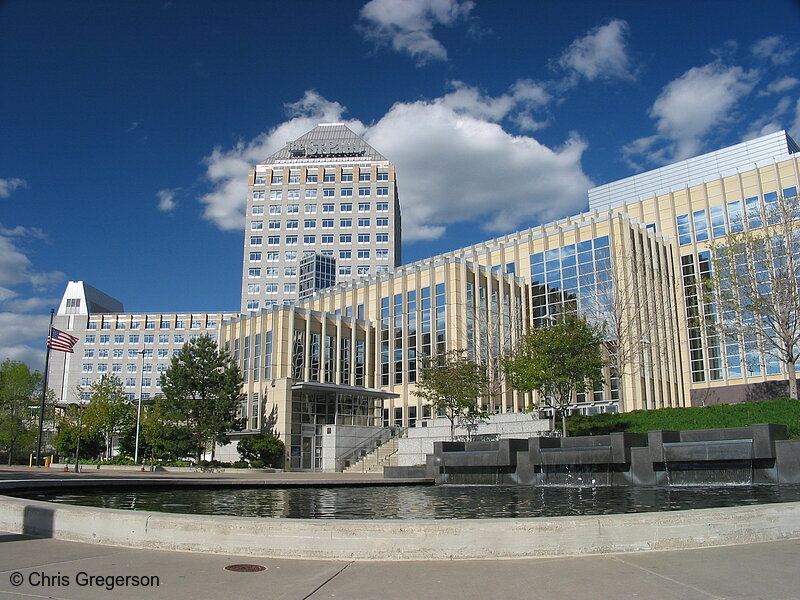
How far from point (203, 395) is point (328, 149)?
3335 inches

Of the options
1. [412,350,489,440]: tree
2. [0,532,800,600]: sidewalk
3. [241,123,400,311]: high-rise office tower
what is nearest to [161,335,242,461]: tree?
[412,350,489,440]: tree

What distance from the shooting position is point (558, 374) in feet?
106

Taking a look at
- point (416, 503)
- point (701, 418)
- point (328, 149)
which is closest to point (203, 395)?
point (701, 418)

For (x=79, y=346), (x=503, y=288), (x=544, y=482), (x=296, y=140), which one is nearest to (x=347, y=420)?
(x=503, y=288)

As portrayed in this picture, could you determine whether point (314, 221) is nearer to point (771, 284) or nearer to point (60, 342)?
point (60, 342)

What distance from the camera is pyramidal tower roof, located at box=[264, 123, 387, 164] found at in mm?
122188

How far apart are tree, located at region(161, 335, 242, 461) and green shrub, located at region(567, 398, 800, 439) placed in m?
24.0

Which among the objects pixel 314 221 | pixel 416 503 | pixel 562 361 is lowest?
pixel 416 503

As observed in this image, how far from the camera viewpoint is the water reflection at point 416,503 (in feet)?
42.5

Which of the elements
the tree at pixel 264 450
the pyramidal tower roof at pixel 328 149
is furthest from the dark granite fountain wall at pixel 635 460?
the pyramidal tower roof at pixel 328 149

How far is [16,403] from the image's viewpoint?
68.3 meters

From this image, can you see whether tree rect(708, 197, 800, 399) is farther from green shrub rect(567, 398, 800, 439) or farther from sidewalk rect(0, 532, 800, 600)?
sidewalk rect(0, 532, 800, 600)

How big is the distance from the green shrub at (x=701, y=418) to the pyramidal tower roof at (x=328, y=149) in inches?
3687

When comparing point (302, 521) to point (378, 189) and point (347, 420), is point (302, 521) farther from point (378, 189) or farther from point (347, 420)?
point (378, 189)
